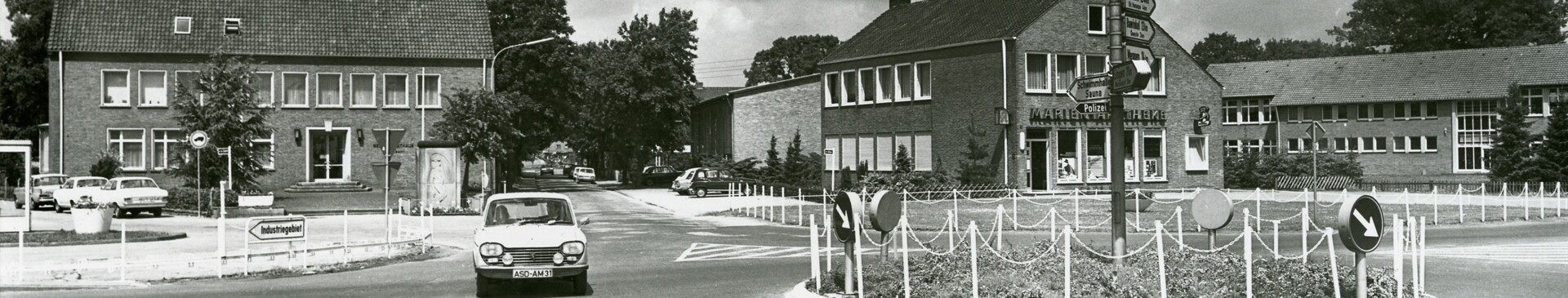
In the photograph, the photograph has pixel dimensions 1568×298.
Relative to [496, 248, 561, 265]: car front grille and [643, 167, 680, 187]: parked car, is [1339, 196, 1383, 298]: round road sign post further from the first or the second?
[643, 167, 680, 187]: parked car

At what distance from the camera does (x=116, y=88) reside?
48344 mm

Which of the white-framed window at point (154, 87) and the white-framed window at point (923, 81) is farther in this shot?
the white-framed window at point (154, 87)

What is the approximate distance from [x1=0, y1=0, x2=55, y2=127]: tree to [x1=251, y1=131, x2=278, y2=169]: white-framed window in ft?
57.2

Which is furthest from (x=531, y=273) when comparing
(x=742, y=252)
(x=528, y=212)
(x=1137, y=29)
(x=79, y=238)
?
(x=79, y=238)

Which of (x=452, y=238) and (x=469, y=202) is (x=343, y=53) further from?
(x=452, y=238)

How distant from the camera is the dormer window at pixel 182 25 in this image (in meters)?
49.2

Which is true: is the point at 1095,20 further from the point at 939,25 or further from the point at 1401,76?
the point at 1401,76

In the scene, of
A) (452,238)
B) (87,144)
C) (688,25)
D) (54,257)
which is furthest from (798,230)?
(688,25)

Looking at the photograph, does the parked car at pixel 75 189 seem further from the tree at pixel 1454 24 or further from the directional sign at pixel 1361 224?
the tree at pixel 1454 24

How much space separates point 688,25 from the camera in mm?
69688

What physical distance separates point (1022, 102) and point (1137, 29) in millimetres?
32153

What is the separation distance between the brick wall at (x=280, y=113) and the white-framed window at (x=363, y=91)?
7.0 inches

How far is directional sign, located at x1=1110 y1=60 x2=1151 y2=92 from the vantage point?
11508 mm

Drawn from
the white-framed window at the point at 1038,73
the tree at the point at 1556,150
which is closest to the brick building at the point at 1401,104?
the tree at the point at 1556,150
